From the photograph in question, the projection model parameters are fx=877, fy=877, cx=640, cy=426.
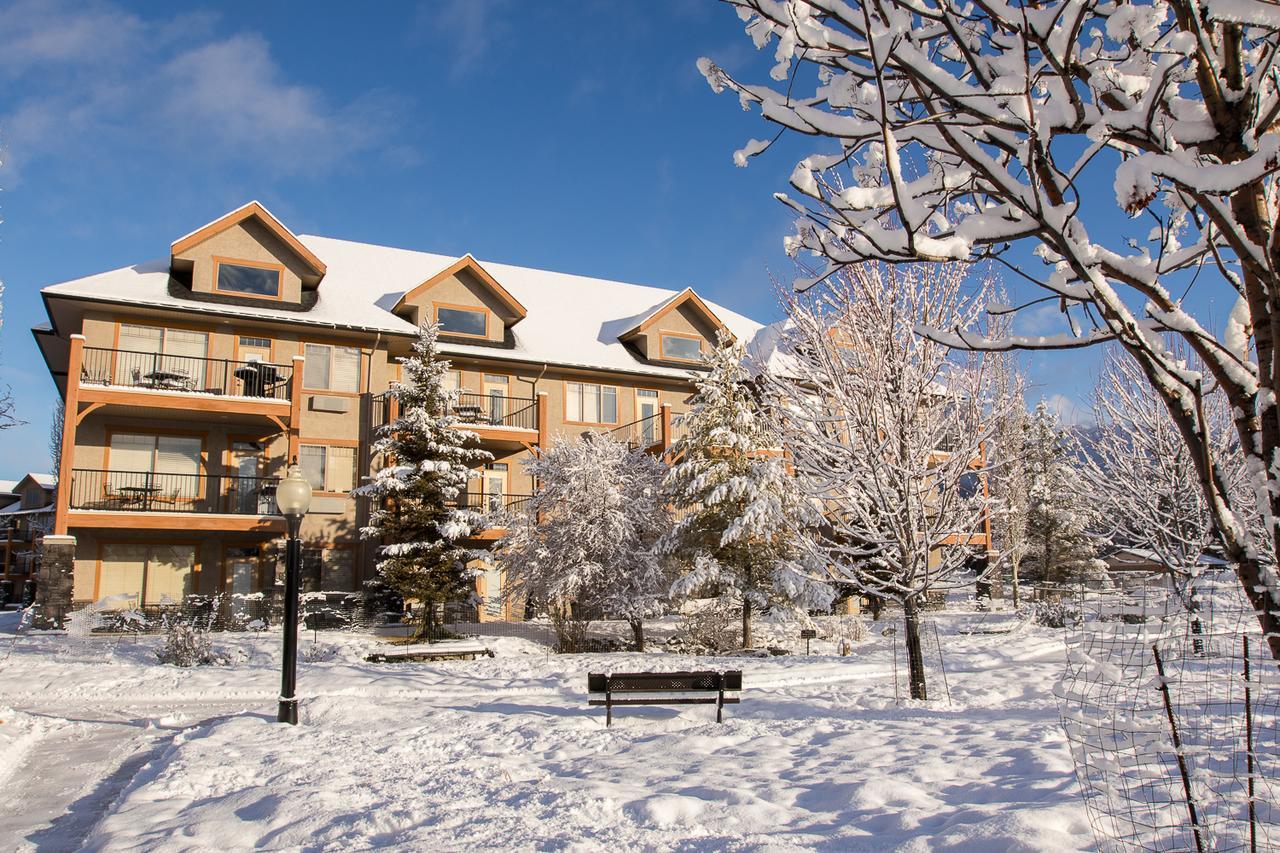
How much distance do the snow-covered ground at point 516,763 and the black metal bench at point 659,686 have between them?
0.31m

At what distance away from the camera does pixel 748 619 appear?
69.5 feet

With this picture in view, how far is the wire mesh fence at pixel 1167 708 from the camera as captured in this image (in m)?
3.83

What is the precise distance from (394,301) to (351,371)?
3178mm

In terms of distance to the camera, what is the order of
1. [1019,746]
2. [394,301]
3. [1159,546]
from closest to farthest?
[1019,746]
[1159,546]
[394,301]

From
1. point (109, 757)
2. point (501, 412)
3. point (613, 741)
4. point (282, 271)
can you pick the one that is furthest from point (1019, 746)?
point (282, 271)

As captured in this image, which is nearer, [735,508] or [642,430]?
[735,508]

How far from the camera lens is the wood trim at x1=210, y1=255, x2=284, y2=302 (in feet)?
84.2

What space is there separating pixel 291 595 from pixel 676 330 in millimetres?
22716

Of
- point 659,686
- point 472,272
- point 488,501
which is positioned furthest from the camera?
point 472,272

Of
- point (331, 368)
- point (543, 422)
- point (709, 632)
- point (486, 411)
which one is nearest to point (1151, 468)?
point (709, 632)

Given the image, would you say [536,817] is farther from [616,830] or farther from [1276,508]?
[1276,508]

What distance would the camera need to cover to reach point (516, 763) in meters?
8.84

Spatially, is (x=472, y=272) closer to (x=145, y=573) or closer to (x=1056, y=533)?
(x=145, y=573)

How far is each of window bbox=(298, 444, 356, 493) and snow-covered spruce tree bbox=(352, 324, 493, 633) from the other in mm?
3299
